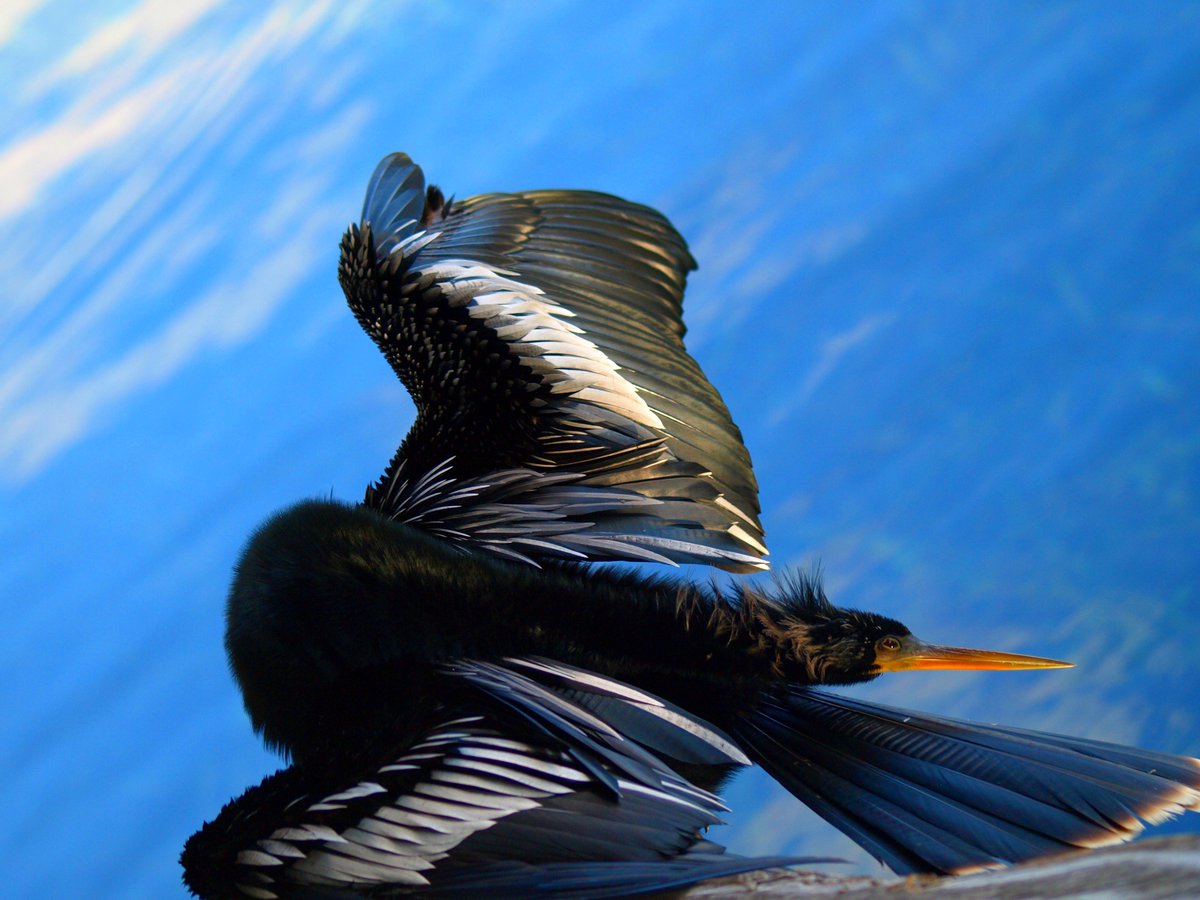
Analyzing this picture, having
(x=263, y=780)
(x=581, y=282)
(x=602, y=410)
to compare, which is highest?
(x=581, y=282)

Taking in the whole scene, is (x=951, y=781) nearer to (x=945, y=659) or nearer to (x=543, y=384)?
(x=945, y=659)

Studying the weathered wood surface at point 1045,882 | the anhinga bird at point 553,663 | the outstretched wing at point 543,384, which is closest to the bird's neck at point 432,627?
the anhinga bird at point 553,663

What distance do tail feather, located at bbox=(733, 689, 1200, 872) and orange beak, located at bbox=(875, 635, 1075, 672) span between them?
8cm

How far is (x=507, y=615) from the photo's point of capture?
130cm

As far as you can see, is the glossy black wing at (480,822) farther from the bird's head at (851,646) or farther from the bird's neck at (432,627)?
the bird's head at (851,646)

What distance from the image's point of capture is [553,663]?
4.02 feet

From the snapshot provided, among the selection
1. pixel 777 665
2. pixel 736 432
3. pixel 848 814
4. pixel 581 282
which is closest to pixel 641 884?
pixel 848 814

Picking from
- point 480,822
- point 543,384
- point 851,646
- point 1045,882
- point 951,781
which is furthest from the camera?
point 543,384

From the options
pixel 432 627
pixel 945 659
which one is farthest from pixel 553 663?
pixel 945 659

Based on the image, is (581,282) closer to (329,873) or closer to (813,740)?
(813,740)

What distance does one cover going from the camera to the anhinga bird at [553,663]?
1.03 metres

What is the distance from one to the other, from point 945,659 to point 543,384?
679 millimetres

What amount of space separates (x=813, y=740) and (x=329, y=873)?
0.53m

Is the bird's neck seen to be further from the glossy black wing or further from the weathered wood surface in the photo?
the weathered wood surface
